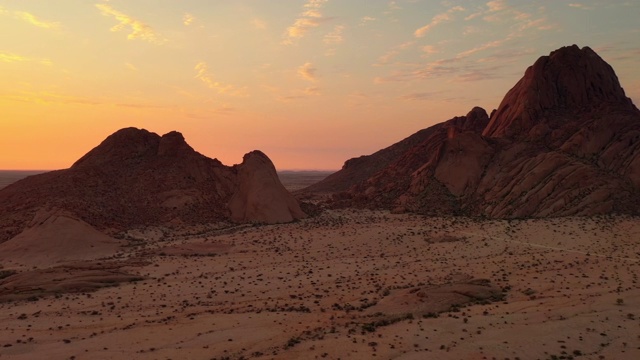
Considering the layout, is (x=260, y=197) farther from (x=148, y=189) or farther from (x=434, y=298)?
(x=434, y=298)

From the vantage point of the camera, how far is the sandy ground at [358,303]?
1460cm

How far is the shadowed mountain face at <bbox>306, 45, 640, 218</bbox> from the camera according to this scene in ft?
127

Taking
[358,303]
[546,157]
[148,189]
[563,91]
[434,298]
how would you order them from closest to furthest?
1. [434,298]
2. [358,303]
3. [546,157]
4. [148,189]
5. [563,91]

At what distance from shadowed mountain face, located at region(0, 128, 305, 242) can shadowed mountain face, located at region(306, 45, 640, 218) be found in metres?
14.8

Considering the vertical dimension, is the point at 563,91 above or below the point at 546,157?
above

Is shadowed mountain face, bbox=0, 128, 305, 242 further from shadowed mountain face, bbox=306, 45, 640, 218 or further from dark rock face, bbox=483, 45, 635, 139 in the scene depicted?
dark rock face, bbox=483, 45, 635, 139

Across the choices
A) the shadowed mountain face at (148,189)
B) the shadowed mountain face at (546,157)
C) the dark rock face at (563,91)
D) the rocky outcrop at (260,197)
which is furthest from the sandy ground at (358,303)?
the dark rock face at (563,91)

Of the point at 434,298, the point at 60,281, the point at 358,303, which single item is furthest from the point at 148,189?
the point at 434,298

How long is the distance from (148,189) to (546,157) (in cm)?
3753

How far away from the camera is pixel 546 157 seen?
141 ft

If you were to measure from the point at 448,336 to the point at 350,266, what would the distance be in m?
11.9

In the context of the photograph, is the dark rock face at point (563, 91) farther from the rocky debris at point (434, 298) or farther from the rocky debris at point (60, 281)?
the rocky debris at point (60, 281)

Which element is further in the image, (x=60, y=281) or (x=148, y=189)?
(x=148, y=189)

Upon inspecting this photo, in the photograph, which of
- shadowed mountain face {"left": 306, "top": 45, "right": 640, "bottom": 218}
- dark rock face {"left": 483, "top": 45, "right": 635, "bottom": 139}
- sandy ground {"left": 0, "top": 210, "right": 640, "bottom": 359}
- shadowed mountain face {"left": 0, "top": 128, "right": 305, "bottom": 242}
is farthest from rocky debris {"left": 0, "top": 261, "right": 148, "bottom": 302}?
dark rock face {"left": 483, "top": 45, "right": 635, "bottom": 139}
